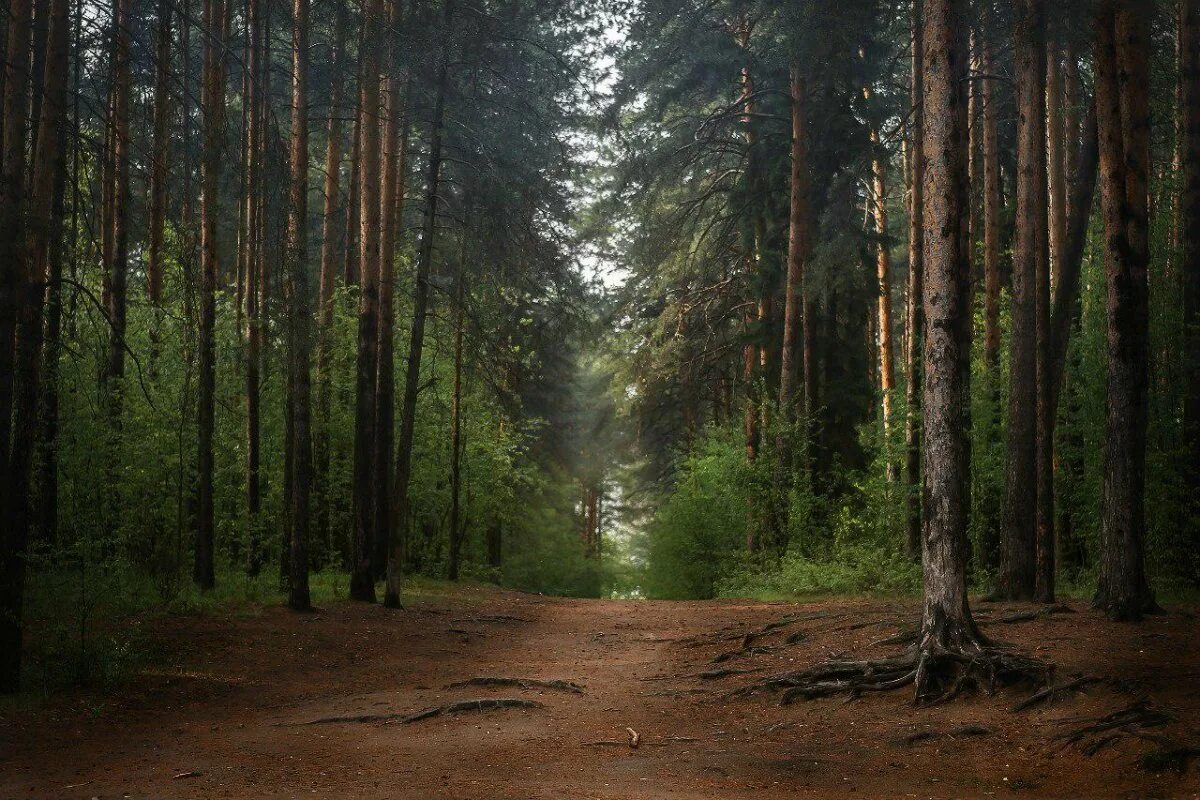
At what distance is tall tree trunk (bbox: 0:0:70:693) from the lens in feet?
28.7

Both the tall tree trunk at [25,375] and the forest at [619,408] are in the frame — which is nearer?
the forest at [619,408]

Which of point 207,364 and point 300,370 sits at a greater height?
point 207,364

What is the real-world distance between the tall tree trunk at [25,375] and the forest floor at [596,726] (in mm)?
723

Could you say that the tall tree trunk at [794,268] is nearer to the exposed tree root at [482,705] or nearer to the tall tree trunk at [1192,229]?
the tall tree trunk at [1192,229]

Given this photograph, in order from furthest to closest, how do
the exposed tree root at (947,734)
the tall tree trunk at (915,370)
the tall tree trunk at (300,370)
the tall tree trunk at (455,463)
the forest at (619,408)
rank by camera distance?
the tall tree trunk at (455,463) → the tall tree trunk at (915,370) → the tall tree trunk at (300,370) → the forest at (619,408) → the exposed tree root at (947,734)

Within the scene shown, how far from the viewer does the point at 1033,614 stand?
1156cm

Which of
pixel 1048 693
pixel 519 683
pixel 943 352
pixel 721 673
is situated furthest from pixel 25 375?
pixel 1048 693

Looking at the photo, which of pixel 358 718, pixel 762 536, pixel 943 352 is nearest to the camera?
pixel 358 718

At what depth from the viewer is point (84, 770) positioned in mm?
7066

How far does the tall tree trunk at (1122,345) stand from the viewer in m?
10.9

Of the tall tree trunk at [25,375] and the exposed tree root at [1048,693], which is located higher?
the tall tree trunk at [25,375]

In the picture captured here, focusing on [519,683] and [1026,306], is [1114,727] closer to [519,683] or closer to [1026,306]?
[519,683]

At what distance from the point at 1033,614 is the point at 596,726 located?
557 cm

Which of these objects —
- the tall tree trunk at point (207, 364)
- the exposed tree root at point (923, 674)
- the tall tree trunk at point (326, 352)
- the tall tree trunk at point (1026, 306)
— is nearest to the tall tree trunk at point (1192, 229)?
the tall tree trunk at point (1026, 306)
